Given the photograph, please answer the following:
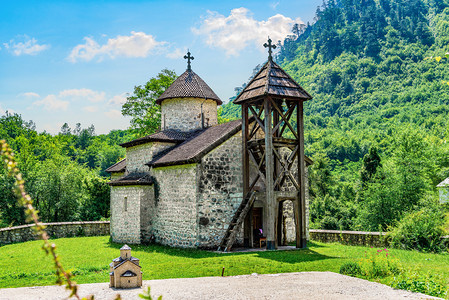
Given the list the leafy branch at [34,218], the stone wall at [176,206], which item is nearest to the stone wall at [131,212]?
the stone wall at [176,206]

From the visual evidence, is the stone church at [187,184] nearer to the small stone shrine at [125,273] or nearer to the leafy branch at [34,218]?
the small stone shrine at [125,273]

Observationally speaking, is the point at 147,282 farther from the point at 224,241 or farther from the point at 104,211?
the point at 104,211

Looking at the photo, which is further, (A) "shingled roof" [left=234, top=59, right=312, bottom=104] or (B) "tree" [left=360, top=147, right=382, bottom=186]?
(B) "tree" [left=360, top=147, right=382, bottom=186]

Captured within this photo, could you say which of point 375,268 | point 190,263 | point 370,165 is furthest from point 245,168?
point 370,165

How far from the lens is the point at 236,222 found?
676 inches

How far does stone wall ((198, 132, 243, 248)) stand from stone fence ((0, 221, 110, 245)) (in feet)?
36.2

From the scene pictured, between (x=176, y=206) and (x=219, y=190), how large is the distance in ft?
6.89

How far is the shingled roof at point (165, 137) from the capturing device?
67.8ft

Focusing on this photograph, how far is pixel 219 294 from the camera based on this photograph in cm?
902

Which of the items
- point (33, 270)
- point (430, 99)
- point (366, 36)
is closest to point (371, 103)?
point (430, 99)

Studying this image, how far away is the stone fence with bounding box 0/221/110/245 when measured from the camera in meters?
22.6

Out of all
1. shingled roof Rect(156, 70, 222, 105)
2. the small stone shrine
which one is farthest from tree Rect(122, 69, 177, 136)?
the small stone shrine

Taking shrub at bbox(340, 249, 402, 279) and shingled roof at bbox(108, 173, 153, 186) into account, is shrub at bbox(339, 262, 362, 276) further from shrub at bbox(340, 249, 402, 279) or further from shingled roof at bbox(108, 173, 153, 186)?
shingled roof at bbox(108, 173, 153, 186)

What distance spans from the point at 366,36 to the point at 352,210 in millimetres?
76440
